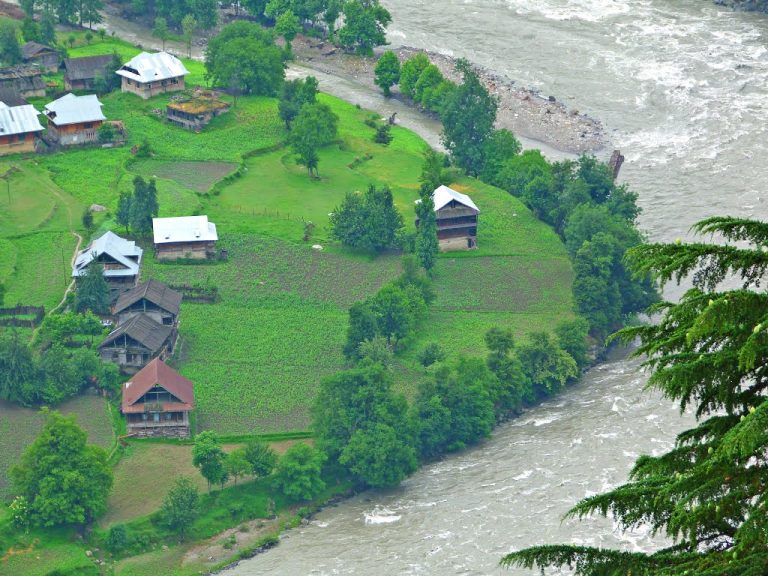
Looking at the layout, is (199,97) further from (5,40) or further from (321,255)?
(321,255)

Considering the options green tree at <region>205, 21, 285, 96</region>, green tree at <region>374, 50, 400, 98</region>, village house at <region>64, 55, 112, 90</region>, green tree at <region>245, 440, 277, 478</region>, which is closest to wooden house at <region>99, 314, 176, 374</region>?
green tree at <region>245, 440, 277, 478</region>

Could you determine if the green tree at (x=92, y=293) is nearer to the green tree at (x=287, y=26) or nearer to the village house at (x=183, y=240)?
the village house at (x=183, y=240)

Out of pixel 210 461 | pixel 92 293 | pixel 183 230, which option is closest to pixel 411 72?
pixel 183 230

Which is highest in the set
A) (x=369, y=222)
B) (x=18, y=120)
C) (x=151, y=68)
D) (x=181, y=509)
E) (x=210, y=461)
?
(x=151, y=68)

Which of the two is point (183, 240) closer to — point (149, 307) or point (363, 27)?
point (149, 307)

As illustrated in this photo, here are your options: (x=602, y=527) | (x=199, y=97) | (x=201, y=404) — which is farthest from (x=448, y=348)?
(x=199, y=97)

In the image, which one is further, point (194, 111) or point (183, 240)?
point (194, 111)
